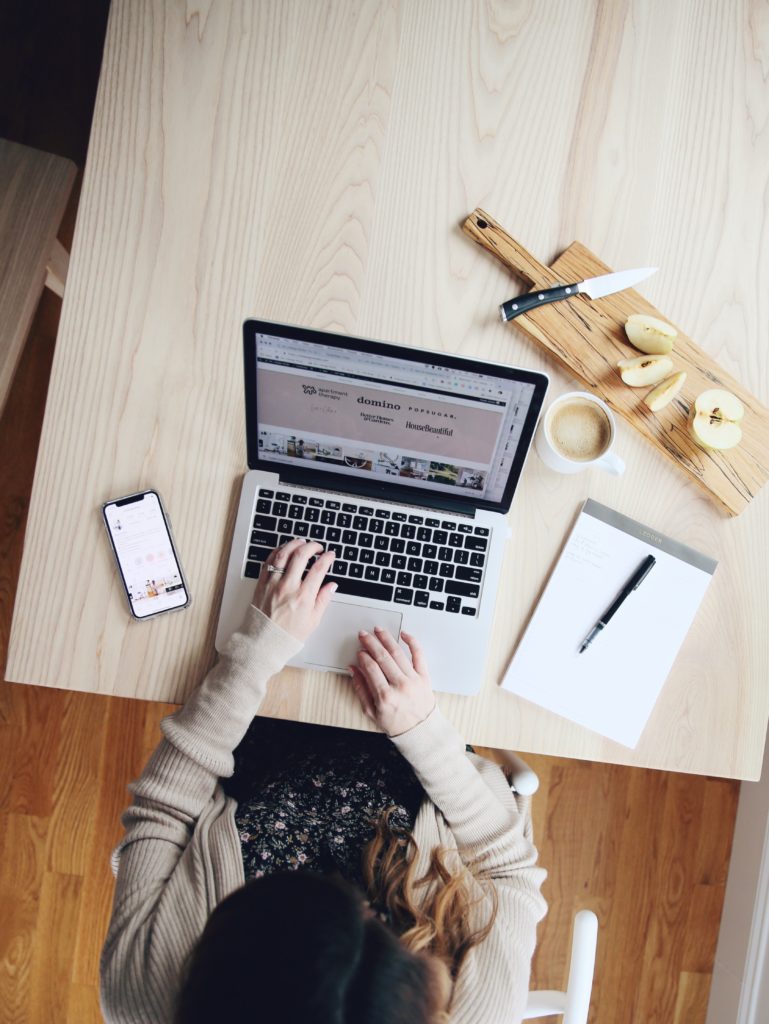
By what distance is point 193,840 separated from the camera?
790mm

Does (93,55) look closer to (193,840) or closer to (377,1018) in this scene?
(193,840)

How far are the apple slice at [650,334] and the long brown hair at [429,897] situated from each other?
656mm

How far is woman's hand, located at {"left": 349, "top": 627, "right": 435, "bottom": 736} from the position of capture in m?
0.78

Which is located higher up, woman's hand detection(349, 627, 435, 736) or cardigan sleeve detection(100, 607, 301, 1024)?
woman's hand detection(349, 627, 435, 736)

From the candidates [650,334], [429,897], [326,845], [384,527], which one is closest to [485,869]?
[429,897]

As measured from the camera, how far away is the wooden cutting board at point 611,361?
84 cm

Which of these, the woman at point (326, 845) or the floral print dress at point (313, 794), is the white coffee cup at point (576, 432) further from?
the floral print dress at point (313, 794)

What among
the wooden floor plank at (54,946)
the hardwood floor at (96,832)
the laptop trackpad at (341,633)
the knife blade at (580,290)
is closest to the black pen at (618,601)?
the laptop trackpad at (341,633)

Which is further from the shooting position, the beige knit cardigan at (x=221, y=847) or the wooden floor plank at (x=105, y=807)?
the wooden floor plank at (x=105, y=807)

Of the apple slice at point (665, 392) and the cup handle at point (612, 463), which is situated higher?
the apple slice at point (665, 392)

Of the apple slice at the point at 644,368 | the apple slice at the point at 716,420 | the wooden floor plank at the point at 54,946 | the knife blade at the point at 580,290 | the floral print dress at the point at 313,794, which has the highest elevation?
the knife blade at the point at 580,290

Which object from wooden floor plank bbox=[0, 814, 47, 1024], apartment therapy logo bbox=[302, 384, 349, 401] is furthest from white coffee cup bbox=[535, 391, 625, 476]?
wooden floor plank bbox=[0, 814, 47, 1024]

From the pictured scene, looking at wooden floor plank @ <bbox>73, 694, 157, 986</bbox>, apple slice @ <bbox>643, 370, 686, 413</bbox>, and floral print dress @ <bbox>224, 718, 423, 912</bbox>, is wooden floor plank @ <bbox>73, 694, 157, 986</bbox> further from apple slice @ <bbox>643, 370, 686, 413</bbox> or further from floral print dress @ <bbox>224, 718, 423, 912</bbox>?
apple slice @ <bbox>643, 370, 686, 413</bbox>

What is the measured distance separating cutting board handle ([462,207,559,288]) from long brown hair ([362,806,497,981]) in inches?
27.5
